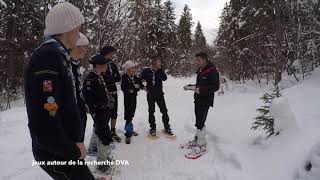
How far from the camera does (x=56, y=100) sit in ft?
7.61

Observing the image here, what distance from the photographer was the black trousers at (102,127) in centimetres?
527

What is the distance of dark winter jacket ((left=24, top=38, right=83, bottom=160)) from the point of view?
228 centimetres

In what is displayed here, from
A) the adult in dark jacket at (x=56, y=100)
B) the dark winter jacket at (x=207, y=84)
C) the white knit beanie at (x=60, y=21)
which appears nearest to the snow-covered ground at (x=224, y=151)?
the dark winter jacket at (x=207, y=84)

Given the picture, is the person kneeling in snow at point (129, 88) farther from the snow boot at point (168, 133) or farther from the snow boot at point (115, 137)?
the snow boot at point (168, 133)

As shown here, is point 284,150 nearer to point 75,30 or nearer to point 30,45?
point 75,30

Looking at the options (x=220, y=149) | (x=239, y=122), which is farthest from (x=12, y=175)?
(x=239, y=122)

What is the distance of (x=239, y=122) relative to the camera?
826 cm

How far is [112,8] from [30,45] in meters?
8.21

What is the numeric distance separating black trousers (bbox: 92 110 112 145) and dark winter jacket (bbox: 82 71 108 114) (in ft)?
0.32

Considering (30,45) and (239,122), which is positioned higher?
(30,45)

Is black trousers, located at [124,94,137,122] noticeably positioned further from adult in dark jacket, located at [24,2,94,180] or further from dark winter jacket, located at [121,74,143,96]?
adult in dark jacket, located at [24,2,94,180]

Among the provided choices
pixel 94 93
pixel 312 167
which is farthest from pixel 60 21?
pixel 312 167

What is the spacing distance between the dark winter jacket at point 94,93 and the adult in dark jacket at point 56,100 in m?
2.73

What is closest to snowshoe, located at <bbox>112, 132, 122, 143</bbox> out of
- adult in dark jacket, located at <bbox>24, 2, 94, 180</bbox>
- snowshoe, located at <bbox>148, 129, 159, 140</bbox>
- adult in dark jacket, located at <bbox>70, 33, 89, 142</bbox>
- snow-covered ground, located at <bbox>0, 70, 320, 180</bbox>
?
snow-covered ground, located at <bbox>0, 70, 320, 180</bbox>
